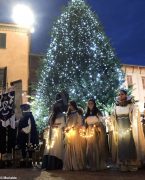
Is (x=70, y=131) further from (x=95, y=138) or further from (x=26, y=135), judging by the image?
(x=26, y=135)

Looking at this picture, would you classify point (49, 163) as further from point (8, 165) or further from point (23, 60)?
point (23, 60)

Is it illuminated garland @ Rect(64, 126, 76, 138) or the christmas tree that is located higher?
the christmas tree

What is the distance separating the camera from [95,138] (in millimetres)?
8289

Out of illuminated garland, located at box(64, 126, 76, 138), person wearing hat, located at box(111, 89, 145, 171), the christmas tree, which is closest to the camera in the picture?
person wearing hat, located at box(111, 89, 145, 171)

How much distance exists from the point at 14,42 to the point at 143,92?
66.8 ft

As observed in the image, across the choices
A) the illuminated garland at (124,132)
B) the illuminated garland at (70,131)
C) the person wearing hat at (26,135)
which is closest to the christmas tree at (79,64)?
the person wearing hat at (26,135)

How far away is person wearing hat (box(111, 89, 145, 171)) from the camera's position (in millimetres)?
7629

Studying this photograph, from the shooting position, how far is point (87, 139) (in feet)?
27.5

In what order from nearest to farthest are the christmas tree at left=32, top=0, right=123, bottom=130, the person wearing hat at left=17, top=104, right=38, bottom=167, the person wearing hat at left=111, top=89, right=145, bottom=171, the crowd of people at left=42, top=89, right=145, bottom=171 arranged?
the person wearing hat at left=111, top=89, right=145, bottom=171, the crowd of people at left=42, top=89, right=145, bottom=171, the person wearing hat at left=17, top=104, right=38, bottom=167, the christmas tree at left=32, top=0, right=123, bottom=130

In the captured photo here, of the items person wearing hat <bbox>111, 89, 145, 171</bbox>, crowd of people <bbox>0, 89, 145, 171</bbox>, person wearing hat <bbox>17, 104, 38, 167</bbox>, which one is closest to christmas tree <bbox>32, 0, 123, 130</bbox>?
person wearing hat <bbox>17, 104, 38, 167</bbox>

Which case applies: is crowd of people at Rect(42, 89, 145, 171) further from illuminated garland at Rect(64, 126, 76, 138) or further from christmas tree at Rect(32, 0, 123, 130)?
christmas tree at Rect(32, 0, 123, 130)

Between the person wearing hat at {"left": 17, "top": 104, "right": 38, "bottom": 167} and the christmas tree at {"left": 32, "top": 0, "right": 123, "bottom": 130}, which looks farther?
the christmas tree at {"left": 32, "top": 0, "right": 123, "bottom": 130}

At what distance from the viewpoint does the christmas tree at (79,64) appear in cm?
1641

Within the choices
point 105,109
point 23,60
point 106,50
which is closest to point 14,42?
point 23,60
